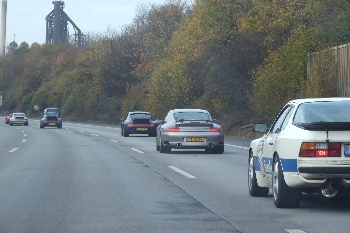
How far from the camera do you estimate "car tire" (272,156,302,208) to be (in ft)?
41.0

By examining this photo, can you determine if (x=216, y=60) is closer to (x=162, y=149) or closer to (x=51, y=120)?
(x=51, y=120)

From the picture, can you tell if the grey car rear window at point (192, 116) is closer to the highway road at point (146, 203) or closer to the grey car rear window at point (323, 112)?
the highway road at point (146, 203)

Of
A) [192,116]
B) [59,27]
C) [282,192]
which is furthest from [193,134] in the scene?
[59,27]

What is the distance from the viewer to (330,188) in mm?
12266

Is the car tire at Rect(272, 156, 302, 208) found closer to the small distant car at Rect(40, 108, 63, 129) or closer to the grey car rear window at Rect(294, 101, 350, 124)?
the grey car rear window at Rect(294, 101, 350, 124)

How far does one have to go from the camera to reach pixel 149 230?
10602mm

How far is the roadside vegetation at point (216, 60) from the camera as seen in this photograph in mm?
42781

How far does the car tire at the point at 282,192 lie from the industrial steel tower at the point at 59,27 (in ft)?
485

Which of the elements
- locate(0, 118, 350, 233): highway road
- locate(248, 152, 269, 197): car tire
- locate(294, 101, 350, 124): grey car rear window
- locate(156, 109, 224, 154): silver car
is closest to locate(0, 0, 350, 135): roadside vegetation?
locate(156, 109, 224, 154): silver car

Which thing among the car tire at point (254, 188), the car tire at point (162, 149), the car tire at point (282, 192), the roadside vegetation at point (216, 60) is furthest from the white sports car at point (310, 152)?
the roadside vegetation at point (216, 60)

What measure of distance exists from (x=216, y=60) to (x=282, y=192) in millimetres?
43557

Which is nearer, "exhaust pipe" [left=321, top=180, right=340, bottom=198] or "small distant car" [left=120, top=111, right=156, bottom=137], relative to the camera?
"exhaust pipe" [left=321, top=180, right=340, bottom=198]

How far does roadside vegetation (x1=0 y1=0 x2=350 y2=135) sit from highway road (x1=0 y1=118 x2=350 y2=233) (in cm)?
1677

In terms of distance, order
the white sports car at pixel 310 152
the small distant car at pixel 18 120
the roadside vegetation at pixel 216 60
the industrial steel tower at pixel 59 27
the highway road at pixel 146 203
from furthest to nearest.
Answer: the industrial steel tower at pixel 59 27 < the small distant car at pixel 18 120 < the roadside vegetation at pixel 216 60 < the white sports car at pixel 310 152 < the highway road at pixel 146 203
